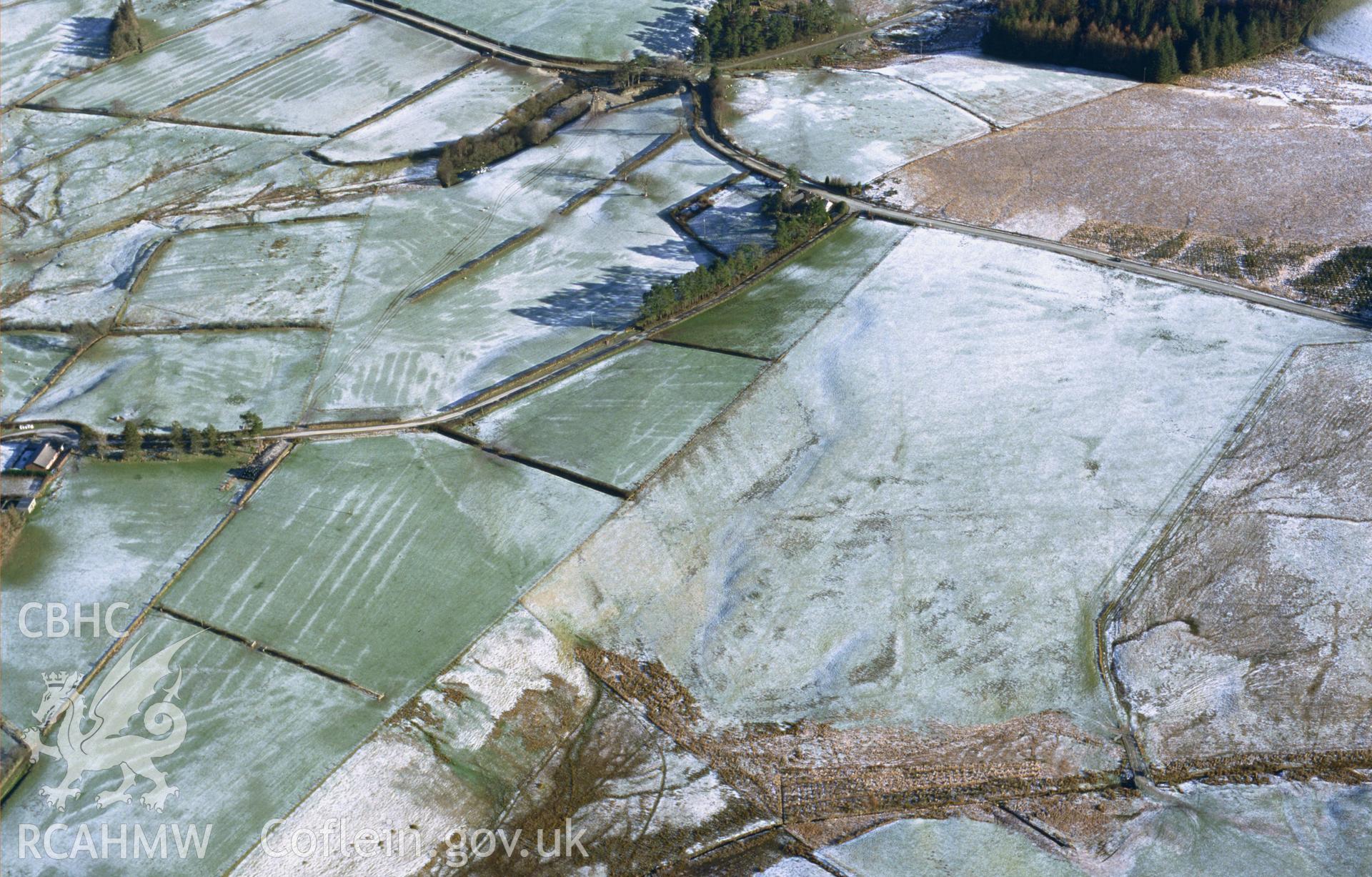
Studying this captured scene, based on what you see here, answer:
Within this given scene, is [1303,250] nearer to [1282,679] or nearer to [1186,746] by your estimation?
[1282,679]

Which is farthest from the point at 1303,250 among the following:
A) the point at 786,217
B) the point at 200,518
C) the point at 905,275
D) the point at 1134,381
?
the point at 200,518

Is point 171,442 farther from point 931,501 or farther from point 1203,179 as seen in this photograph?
point 1203,179

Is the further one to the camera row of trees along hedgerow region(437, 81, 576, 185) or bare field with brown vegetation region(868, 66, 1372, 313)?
row of trees along hedgerow region(437, 81, 576, 185)

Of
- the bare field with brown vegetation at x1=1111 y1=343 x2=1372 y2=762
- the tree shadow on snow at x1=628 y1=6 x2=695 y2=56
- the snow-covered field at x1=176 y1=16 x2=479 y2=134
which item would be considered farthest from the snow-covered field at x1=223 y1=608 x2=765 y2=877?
the tree shadow on snow at x1=628 y1=6 x2=695 y2=56

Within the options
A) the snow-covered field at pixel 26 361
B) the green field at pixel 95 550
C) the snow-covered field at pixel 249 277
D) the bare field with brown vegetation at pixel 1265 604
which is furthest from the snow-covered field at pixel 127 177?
the bare field with brown vegetation at pixel 1265 604

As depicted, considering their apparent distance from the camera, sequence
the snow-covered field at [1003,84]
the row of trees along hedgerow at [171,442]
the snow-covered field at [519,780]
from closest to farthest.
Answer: the snow-covered field at [519,780]
the row of trees along hedgerow at [171,442]
the snow-covered field at [1003,84]

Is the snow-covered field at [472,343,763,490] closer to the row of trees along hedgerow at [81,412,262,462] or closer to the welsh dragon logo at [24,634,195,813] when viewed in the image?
the row of trees along hedgerow at [81,412,262,462]

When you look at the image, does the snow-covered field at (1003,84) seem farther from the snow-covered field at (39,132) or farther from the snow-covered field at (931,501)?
the snow-covered field at (39,132)
